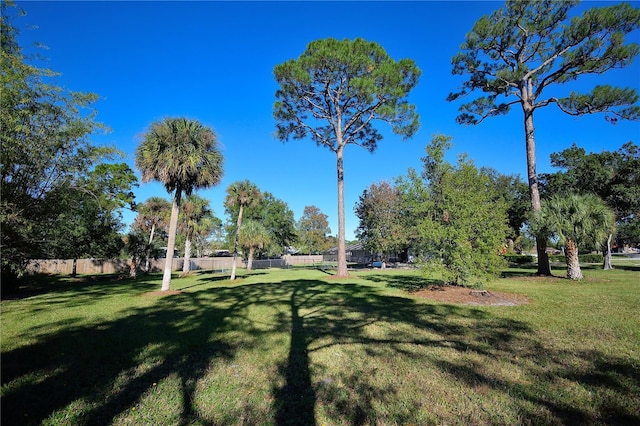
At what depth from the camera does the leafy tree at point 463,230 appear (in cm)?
941

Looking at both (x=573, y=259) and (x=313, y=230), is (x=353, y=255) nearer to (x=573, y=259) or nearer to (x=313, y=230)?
(x=313, y=230)

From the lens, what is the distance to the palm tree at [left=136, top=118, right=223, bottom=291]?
1254 centimetres

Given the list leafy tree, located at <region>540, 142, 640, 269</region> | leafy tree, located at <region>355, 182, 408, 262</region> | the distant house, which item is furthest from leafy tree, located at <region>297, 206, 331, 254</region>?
→ leafy tree, located at <region>540, 142, 640, 269</region>

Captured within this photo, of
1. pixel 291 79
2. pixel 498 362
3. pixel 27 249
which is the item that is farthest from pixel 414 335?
pixel 291 79

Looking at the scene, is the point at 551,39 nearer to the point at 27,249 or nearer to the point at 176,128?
the point at 176,128

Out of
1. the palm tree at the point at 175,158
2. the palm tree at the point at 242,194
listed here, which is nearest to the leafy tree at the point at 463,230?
the palm tree at the point at 175,158

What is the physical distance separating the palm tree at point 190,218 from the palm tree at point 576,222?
25015 millimetres

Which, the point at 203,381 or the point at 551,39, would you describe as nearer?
the point at 203,381

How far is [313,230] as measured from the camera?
232 ft

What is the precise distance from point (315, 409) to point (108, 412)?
2143mm

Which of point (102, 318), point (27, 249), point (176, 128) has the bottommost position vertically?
point (102, 318)

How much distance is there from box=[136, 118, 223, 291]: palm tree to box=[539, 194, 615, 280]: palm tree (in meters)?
15.7

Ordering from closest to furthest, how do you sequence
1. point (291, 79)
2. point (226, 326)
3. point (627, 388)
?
point (627, 388), point (226, 326), point (291, 79)

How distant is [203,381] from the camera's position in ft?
12.2
